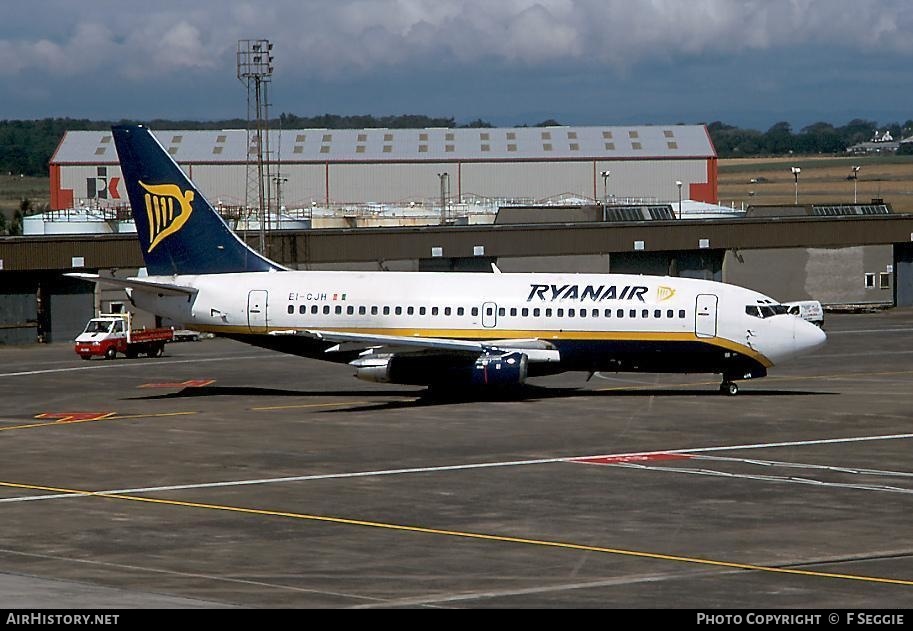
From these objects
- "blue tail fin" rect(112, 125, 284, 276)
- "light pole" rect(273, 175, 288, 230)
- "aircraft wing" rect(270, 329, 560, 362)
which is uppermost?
"light pole" rect(273, 175, 288, 230)

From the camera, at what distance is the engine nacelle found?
4831 cm

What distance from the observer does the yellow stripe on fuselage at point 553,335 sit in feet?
Answer: 162

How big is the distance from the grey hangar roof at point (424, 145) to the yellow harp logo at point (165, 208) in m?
84.0

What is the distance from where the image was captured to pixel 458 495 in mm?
32312

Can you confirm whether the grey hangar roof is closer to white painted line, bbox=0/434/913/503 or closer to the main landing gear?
the main landing gear

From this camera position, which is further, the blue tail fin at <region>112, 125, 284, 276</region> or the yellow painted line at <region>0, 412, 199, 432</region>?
the blue tail fin at <region>112, 125, 284, 276</region>

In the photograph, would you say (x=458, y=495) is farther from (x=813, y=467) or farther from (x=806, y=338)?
(x=806, y=338)

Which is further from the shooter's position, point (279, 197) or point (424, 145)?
point (424, 145)

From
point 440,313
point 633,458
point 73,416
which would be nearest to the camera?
point 633,458

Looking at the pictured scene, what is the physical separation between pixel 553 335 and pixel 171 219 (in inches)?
608

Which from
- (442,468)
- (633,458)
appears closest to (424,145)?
(633,458)

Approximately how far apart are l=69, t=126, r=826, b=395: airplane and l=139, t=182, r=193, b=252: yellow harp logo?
0.13 ft

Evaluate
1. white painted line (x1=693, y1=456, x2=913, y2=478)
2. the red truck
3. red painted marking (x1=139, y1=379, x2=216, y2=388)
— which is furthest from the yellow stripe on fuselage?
the red truck
